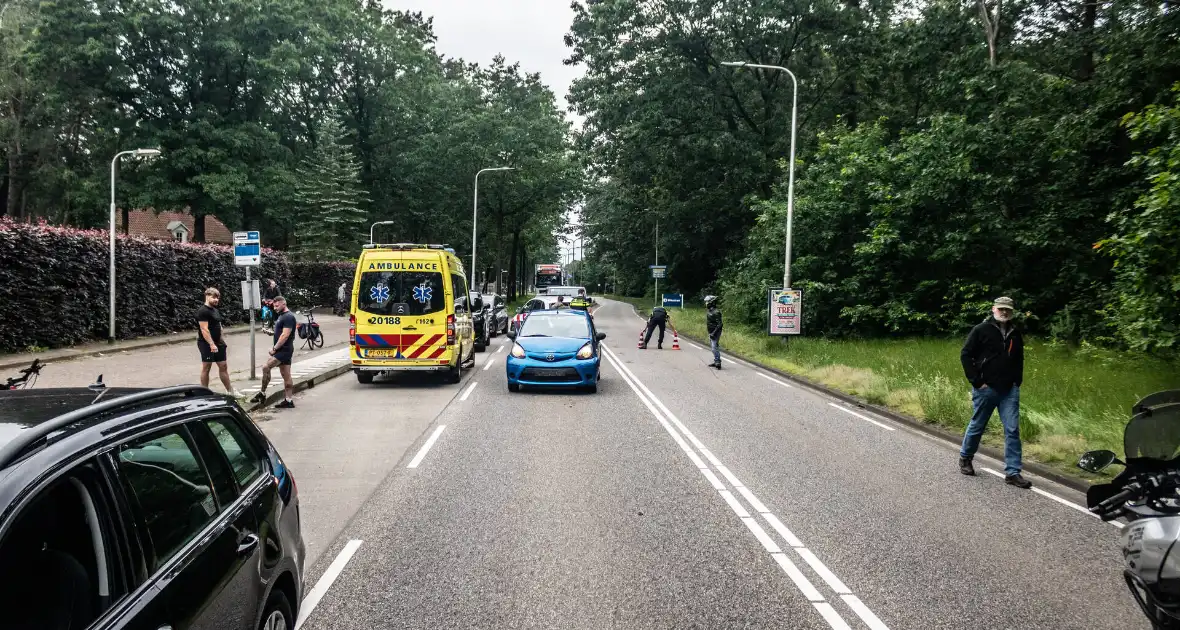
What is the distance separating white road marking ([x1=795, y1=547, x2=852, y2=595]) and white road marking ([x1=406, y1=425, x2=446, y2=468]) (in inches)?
167

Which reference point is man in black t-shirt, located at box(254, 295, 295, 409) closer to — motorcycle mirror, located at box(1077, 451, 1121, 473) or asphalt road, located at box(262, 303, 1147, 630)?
asphalt road, located at box(262, 303, 1147, 630)

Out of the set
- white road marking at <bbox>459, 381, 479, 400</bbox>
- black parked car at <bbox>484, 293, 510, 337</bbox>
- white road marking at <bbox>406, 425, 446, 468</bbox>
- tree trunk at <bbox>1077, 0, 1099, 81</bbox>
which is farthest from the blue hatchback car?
tree trunk at <bbox>1077, 0, 1099, 81</bbox>

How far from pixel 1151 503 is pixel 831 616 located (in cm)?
164

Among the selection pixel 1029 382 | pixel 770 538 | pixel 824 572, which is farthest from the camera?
pixel 1029 382

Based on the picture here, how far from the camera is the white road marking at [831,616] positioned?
13.6ft

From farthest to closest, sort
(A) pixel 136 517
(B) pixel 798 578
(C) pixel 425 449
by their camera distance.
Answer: (C) pixel 425 449 < (B) pixel 798 578 < (A) pixel 136 517

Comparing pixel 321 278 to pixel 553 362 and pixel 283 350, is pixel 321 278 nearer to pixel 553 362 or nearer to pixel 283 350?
pixel 553 362

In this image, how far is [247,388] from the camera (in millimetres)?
13203

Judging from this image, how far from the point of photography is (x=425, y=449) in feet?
29.4

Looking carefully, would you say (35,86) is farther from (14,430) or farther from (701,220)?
(14,430)

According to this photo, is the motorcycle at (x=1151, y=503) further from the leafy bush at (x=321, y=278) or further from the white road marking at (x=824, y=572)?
the leafy bush at (x=321, y=278)

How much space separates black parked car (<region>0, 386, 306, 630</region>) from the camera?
79.4 inches

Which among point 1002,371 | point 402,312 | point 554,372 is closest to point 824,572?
point 1002,371

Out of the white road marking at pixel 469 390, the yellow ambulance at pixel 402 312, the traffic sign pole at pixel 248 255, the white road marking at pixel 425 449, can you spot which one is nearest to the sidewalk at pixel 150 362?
the traffic sign pole at pixel 248 255
